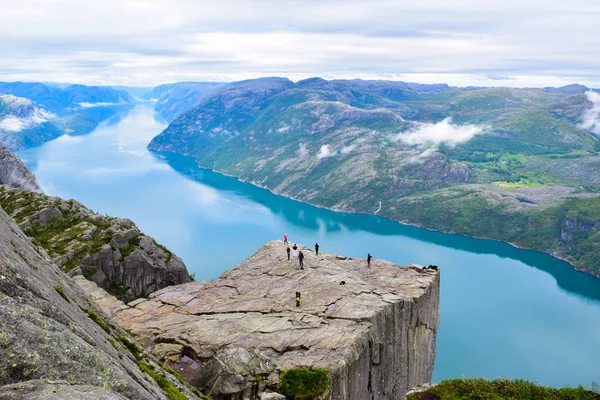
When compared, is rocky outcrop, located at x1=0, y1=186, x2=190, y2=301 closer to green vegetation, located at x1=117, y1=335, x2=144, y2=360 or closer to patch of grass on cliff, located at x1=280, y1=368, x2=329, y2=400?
green vegetation, located at x1=117, y1=335, x2=144, y2=360

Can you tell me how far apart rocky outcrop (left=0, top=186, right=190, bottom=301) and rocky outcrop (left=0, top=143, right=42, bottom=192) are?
67.1 m

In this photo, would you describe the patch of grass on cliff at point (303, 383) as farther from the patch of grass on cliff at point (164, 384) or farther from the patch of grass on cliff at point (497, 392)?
the patch of grass on cliff at point (164, 384)

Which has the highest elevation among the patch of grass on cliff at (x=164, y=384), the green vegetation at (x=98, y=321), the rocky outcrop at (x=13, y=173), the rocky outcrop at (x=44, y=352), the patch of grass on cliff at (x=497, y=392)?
the rocky outcrop at (x=44, y=352)

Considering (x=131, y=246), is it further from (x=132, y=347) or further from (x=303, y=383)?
(x=303, y=383)

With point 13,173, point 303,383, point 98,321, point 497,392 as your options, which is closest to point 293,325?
point 303,383

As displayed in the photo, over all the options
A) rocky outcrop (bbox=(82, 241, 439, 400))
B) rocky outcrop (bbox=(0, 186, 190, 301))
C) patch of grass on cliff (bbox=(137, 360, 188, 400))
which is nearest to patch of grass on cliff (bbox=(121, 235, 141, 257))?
rocky outcrop (bbox=(0, 186, 190, 301))

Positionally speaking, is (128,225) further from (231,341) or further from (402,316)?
(402,316)

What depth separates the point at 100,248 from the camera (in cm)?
5984

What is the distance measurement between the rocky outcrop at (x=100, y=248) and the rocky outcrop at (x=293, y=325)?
19.3 ft

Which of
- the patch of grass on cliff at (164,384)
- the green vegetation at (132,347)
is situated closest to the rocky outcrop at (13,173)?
the green vegetation at (132,347)

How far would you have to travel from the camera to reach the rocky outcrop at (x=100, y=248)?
58625mm

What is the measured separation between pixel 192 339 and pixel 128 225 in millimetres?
35692

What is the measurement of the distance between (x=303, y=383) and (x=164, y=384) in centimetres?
1427

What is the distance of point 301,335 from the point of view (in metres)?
43.6
